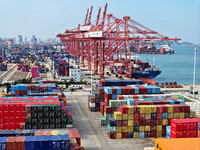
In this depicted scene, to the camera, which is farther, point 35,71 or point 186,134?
point 35,71

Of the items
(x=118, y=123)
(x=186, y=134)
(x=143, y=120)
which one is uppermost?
(x=143, y=120)

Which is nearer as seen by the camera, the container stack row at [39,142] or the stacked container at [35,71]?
the container stack row at [39,142]

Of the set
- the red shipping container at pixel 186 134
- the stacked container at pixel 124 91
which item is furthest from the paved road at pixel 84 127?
the red shipping container at pixel 186 134

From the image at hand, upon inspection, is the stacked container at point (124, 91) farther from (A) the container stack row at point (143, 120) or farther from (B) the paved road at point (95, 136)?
(A) the container stack row at point (143, 120)

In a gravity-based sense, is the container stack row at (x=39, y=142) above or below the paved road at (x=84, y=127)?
above

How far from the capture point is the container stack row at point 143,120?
3312 cm

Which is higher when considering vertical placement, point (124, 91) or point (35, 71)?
point (35, 71)

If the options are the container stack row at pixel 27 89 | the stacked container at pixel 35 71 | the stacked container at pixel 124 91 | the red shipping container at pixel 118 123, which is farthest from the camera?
the stacked container at pixel 35 71

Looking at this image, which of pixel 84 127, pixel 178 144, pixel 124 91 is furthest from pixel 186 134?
pixel 124 91

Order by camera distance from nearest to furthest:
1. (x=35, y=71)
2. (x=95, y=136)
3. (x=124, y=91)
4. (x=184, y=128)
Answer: (x=184, y=128) < (x=95, y=136) < (x=124, y=91) < (x=35, y=71)

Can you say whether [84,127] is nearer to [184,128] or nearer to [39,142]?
[184,128]

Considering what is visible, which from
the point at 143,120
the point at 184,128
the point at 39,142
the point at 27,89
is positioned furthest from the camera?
the point at 27,89

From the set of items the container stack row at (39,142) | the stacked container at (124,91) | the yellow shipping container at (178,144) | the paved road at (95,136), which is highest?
the stacked container at (124,91)

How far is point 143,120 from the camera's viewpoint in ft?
110
